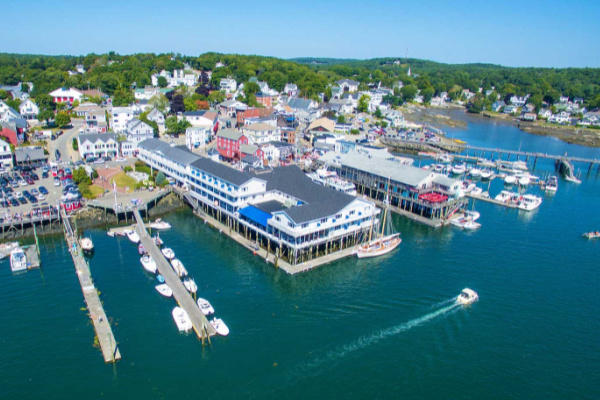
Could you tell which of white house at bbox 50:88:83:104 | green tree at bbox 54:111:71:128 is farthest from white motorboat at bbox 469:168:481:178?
white house at bbox 50:88:83:104

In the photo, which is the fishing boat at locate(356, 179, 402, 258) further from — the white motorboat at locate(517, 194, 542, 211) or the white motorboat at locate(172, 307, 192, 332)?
the white motorboat at locate(517, 194, 542, 211)

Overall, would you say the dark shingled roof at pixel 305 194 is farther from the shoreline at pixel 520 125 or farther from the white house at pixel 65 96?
the shoreline at pixel 520 125

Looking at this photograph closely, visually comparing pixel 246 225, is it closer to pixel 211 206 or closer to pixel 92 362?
pixel 211 206

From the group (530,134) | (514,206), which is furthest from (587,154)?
(514,206)

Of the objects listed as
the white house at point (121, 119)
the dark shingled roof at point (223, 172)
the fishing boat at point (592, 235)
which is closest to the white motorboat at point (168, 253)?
the dark shingled roof at point (223, 172)

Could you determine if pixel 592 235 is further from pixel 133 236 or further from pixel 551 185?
pixel 133 236

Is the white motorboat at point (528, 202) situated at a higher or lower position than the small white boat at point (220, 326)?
higher
